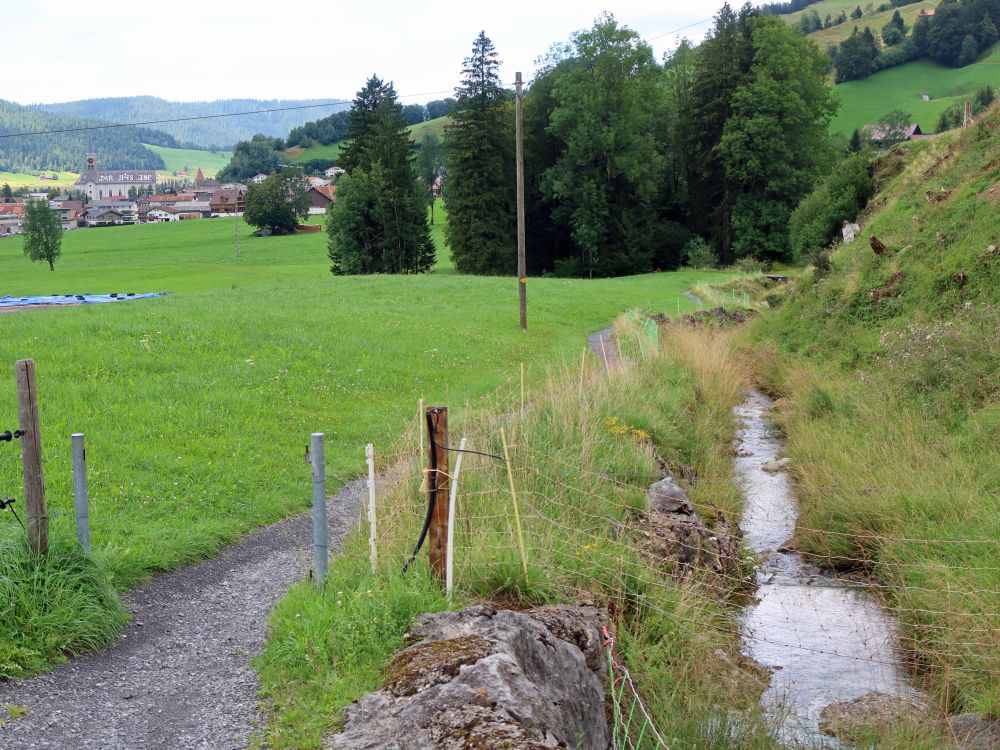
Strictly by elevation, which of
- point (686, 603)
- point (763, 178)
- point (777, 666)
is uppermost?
point (763, 178)

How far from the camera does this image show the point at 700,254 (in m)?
67.0

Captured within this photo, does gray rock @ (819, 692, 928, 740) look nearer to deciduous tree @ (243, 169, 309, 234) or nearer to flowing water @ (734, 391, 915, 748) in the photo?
flowing water @ (734, 391, 915, 748)

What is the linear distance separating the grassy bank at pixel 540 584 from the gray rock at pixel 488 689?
1.31ft

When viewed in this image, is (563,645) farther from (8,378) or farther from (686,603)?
(8,378)

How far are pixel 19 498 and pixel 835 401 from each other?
501 inches

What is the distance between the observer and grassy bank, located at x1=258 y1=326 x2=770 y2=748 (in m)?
6.08

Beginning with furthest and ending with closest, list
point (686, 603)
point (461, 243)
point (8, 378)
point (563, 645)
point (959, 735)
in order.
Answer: point (461, 243)
point (8, 378)
point (686, 603)
point (959, 735)
point (563, 645)

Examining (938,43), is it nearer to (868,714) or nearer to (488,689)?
(868,714)

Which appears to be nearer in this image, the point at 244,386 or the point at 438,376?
the point at 244,386

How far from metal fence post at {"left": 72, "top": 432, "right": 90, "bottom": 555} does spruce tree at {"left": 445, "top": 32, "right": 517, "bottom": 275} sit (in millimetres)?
58215

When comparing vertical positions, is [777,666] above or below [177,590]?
below

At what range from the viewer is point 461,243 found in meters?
66.3

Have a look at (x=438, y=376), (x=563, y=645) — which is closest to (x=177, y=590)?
(x=563, y=645)

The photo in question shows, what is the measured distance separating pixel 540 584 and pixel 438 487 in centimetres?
114
